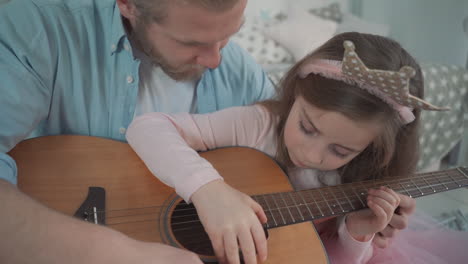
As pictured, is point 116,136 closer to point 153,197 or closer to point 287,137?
point 153,197

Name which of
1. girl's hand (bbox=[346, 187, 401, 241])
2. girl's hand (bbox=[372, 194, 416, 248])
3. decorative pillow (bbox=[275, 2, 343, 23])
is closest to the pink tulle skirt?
girl's hand (bbox=[372, 194, 416, 248])

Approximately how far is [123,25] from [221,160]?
509mm

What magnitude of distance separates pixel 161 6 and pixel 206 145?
0.42 metres

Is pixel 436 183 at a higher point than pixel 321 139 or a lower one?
lower

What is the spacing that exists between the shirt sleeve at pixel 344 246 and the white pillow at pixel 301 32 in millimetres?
1802

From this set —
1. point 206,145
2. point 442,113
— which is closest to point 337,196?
point 206,145

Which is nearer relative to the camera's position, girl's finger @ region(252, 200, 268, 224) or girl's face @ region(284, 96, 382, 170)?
girl's finger @ region(252, 200, 268, 224)

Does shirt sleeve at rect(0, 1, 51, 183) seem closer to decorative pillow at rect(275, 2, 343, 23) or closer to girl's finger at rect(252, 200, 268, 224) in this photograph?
girl's finger at rect(252, 200, 268, 224)

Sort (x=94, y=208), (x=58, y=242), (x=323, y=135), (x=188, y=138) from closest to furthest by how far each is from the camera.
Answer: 1. (x=58, y=242)
2. (x=94, y=208)
3. (x=323, y=135)
4. (x=188, y=138)

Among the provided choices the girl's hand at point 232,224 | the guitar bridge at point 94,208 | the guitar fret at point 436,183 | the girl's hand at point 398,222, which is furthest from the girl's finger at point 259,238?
the guitar fret at point 436,183

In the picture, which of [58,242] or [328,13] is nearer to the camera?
[58,242]

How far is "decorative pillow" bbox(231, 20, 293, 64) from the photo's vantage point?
9.01 ft

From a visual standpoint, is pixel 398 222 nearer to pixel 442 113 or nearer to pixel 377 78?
pixel 377 78

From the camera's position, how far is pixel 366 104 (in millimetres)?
937
